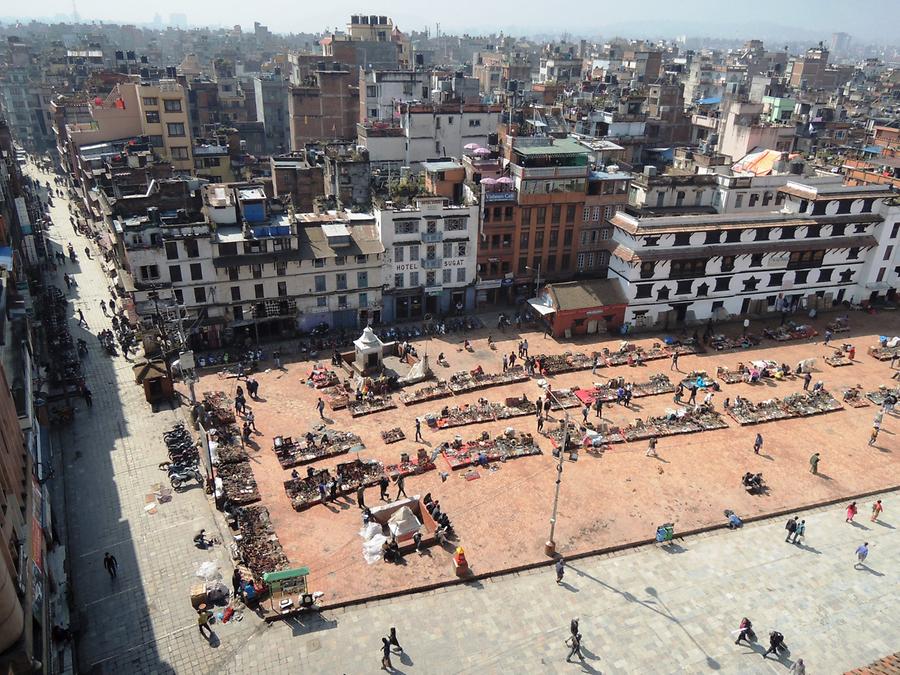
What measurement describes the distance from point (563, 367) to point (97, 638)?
126 feet

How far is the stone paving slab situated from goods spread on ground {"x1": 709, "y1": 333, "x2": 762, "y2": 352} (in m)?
25.7

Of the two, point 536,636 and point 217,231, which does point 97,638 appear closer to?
point 536,636

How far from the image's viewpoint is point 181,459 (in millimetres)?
40562

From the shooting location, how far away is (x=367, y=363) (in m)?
51.8

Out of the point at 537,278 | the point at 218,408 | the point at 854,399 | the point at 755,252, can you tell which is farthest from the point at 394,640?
the point at 755,252

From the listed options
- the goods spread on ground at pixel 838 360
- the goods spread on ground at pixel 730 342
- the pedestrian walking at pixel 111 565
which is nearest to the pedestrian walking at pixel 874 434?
the goods spread on ground at pixel 838 360

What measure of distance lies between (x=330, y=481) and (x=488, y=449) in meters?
10.9

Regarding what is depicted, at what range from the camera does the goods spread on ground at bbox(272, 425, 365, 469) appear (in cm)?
4131

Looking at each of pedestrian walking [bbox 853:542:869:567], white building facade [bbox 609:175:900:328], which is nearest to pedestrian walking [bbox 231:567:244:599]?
pedestrian walking [bbox 853:542:869:567]

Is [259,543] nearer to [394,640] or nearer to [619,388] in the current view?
[394,640]

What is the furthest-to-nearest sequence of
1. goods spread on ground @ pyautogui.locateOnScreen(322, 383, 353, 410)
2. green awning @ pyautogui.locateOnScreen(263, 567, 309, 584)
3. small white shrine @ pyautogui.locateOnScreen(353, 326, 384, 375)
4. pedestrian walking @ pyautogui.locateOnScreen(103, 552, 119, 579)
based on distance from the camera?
1. small white shrine @ pyautogui.locateOnScreen(353, 326, 384, 375)
2. goods spread on ground @ pyautogui.locateOnScreen(322, 383, 353, 410)
3. pedestrian walking @ pyautogui.locateOnScreen(103, 552, 119, 579)
4. green awning @ pyautogui.locateOnScreen(263, 567, 309, 584)

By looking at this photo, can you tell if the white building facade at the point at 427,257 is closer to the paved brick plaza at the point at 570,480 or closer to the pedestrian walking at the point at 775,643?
the paved brick plaza at the point at 570,480

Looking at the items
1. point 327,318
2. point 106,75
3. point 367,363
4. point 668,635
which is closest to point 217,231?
point 327,318

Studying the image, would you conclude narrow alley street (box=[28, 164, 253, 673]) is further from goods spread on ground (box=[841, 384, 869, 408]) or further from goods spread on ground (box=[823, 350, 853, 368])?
goods spread on ground (box=[823, 350, 853, 368])
